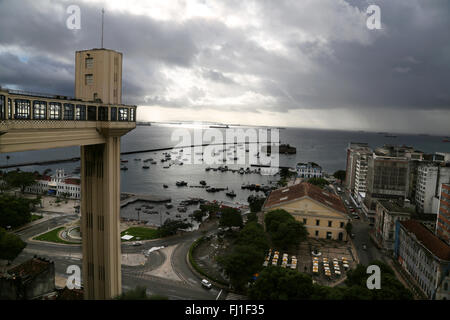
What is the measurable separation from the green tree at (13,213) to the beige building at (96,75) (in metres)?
28.1

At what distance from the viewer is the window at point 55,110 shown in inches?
306

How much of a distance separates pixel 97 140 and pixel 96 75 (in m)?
2.26

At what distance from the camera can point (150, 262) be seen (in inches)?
962

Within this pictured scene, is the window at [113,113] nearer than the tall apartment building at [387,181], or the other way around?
the window at [113,113]

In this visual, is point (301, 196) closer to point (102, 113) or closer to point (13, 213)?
point (102, 113)

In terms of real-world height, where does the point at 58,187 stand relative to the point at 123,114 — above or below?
below

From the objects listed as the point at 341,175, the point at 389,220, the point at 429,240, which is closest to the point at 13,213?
the point at 389,220

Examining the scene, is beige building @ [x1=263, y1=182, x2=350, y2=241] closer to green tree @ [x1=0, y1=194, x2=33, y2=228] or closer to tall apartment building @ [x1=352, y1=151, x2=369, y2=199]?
tall apartment building @ [x1=352, y1=151, x2=369, y2=199]

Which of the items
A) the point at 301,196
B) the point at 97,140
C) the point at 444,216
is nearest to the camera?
the point at 97,140

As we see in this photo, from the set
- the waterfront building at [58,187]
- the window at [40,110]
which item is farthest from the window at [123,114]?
the waterfront building at [58,187]

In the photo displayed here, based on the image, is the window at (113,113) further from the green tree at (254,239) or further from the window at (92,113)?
the green tree at (254,239)

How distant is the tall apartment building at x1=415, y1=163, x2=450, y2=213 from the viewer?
35.2 metres
